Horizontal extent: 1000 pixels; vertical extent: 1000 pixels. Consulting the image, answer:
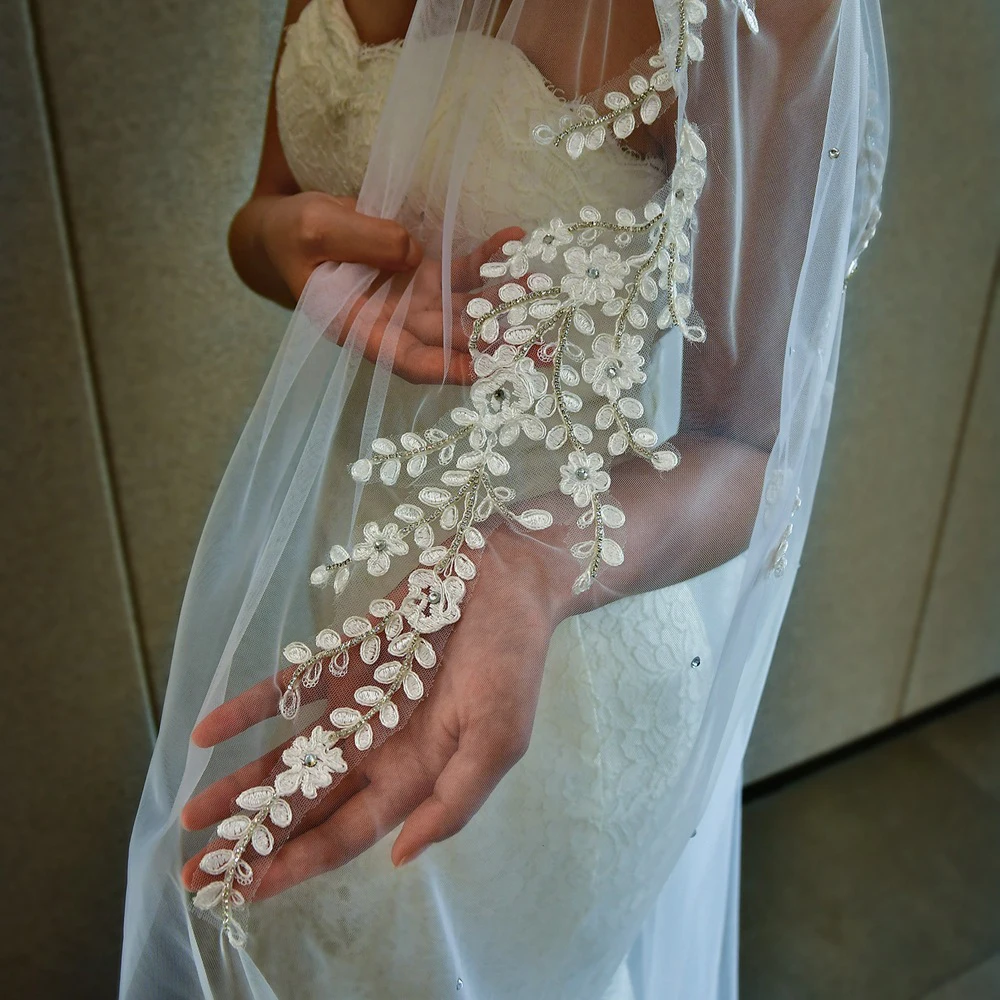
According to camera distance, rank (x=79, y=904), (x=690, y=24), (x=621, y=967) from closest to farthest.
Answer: (x=690, y=24) → (x=621, y=967) → (x=79, y=904)

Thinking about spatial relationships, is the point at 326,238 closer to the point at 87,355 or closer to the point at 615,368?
the point at 615,368

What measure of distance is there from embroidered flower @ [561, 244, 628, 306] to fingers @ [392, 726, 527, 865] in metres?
0.23

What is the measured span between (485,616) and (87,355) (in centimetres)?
A: 56

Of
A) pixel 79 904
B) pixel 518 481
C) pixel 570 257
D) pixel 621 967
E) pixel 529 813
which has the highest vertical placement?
pixel 570 257

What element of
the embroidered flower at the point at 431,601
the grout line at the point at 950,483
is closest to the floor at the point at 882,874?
the grout line at the point at 950,483

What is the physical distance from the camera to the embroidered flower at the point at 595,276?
444mm

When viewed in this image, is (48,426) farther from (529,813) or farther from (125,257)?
(529,813)

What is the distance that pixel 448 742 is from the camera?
0.43 meters

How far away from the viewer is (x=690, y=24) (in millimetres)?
422

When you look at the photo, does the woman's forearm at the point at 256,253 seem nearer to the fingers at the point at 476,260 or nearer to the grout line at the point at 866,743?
the fingers at the point at 476,260

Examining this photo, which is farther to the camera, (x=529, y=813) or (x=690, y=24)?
(x=529, y=813)

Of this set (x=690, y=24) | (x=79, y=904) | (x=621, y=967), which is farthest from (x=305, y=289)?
(x=79, y=904)

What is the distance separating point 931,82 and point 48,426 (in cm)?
111

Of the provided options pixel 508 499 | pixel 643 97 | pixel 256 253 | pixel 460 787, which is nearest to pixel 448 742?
pixel 460 787
